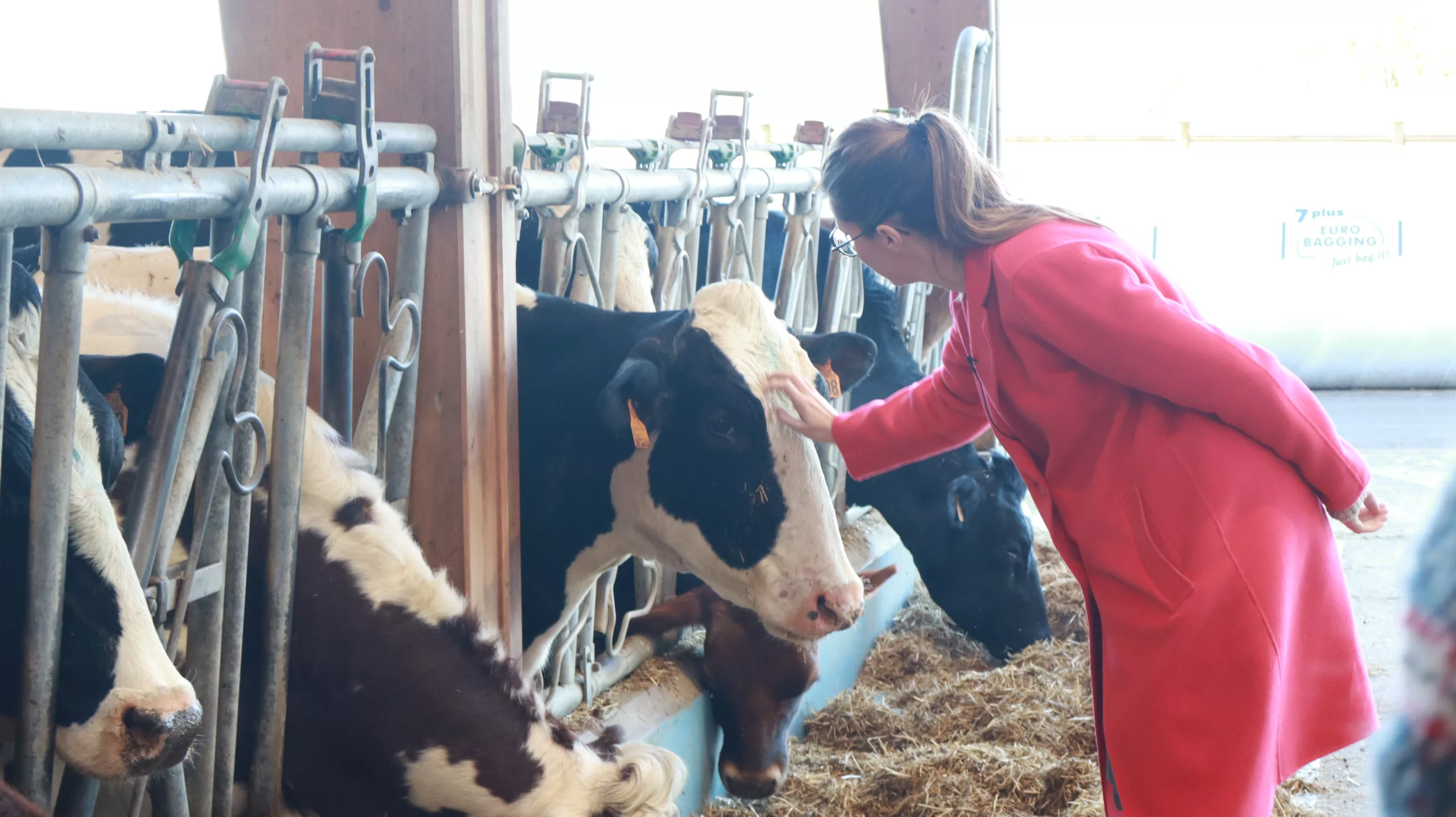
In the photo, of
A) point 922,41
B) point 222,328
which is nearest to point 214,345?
point 222,328

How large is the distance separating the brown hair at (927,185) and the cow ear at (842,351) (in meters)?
0.91

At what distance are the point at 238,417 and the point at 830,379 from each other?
4.80 ft

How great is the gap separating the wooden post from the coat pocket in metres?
1.14

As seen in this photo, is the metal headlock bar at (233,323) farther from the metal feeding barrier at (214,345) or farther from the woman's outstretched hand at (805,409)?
the woman's outstretched hand at (805,409)

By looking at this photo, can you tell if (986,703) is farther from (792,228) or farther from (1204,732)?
(1204,732)

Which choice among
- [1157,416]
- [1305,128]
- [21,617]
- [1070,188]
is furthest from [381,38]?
[1305,128]

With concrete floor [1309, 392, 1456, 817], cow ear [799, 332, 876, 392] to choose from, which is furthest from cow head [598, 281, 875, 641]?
concrete floor [1309, 392, 1456, 817]

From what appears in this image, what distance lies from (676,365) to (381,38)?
804mm

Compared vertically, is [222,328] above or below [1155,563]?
above

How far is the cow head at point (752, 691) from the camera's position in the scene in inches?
128

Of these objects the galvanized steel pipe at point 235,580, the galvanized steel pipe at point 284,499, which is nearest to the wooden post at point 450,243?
the galvanized steel pipe at point 284,499

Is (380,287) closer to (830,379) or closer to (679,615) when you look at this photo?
(830,379)

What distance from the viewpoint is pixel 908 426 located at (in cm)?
241

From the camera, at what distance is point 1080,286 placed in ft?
5.88
